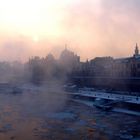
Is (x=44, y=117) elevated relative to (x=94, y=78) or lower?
lower

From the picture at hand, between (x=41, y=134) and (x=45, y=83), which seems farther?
(x=45, y=83)

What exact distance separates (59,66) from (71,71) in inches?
141

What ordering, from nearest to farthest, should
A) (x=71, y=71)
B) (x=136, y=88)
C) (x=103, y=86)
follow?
(x=136, y=88) < (x=103, y=86) < (x=71, y=71)

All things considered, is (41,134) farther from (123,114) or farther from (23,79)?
(23,79)

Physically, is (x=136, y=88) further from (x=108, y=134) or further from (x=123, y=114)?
(x=108, y=134)

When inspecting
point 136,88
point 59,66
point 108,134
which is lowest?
point 108,134

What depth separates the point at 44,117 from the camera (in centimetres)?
2144

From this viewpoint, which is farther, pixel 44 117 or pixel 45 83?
pixel 45 83

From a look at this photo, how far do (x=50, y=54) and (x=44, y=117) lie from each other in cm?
3821

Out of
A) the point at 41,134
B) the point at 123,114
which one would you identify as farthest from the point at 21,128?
the point at 123,114

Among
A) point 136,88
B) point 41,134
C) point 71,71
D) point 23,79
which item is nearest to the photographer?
point 41,134

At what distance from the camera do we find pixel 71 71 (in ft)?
154

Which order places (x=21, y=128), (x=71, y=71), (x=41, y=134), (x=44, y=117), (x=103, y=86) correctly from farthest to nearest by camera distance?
(x=71, y=71), (x=103, y=86), (x=44, y=117), (x=21, y=128), (x=41, y=134)

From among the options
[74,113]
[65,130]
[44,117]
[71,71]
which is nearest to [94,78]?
[71,71]
